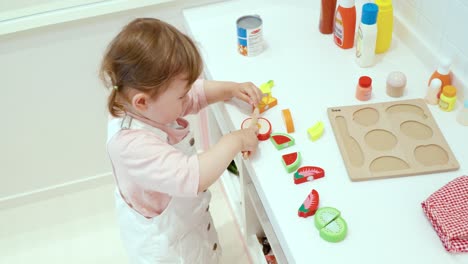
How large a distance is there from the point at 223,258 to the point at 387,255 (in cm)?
86

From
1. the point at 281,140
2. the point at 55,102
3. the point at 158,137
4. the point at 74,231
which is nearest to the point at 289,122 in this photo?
the point at 281,140

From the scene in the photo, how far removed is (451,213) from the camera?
34.4 inches

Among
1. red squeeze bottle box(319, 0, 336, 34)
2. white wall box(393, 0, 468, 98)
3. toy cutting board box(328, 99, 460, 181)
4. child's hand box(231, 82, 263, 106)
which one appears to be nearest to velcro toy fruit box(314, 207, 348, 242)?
toy cutting board box(328, 99, 460, 181)

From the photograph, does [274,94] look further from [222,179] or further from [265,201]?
[222,179]

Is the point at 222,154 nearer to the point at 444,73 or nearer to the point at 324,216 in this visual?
the point at 324,216

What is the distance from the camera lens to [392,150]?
1.01 m

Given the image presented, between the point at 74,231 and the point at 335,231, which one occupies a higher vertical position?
the point at 335,231

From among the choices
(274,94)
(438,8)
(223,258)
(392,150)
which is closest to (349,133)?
(392,150)

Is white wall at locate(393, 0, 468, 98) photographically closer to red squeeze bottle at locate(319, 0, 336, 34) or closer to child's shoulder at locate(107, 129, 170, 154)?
red squeeze bottle at locate(319, 0, 336, 34)

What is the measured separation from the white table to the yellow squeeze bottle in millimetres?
27

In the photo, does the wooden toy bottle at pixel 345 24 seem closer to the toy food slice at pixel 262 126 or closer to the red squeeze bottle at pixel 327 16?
the red squeeze bottle at pixel 327 16

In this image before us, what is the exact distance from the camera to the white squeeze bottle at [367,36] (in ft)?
3.79

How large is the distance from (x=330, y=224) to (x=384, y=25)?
0.57 meters

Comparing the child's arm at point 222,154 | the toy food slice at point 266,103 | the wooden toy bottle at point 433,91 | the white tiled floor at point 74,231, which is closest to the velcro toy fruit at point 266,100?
the toy food slice at point 266,103
